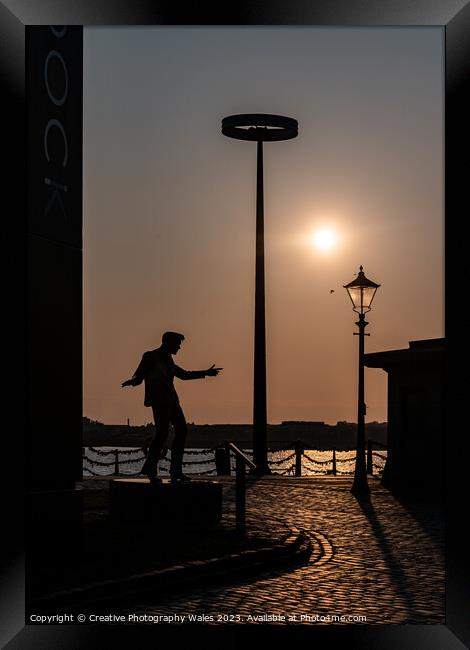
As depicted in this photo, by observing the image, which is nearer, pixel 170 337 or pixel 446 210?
pixel 446 210

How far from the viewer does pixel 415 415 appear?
73.8 ft

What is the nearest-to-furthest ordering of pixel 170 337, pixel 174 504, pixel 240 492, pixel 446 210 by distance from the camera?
pixel 446 210, pixel 240 492, pixel 174 504, pixel 170 337

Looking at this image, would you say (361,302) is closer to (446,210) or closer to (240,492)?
(240,492)

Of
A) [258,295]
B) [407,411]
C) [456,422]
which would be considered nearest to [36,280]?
[456,422]

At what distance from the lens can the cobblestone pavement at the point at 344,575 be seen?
9398mm

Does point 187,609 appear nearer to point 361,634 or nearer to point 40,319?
point 361,634

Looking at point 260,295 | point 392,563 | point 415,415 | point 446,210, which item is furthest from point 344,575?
point 260,295

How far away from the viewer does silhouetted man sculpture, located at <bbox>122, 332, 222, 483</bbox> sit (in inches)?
600

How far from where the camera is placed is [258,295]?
27.0 metres

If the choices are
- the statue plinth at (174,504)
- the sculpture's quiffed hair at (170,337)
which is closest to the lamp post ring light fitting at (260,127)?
the sculpture's quiffed hair at (170,337)

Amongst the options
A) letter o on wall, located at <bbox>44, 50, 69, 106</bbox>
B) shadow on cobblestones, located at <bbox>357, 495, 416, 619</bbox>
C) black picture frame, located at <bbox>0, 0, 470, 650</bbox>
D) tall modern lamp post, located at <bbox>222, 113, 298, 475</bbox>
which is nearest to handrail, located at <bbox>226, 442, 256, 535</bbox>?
shadow on cobblestones, located at <bbox>357, 495, 416, 619</bbox>

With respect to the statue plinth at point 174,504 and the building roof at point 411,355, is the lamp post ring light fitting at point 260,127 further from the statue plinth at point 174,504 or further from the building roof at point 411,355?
the statue plinth at point 174,504

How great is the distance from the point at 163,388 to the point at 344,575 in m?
4.61

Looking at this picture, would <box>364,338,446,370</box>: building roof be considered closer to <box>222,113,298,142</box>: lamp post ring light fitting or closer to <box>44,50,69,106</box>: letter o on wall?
<box>222,113,298,142</box>: lamp post ring light fitting
